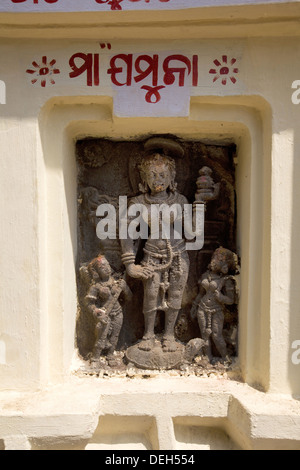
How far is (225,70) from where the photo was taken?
2621mm

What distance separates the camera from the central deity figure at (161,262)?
117 inches

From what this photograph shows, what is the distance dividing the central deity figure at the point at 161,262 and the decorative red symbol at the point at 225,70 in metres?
0.56

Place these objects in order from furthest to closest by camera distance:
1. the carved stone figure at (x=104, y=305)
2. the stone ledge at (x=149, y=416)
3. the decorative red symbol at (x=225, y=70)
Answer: the carved stone figure at (x=104, y=305) → the decorative red symbol at (x=225, y=70) → the stone ledge at (x=149, y=416)

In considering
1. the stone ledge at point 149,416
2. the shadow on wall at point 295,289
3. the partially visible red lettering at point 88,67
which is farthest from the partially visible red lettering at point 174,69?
the stone ledge at point 149,416

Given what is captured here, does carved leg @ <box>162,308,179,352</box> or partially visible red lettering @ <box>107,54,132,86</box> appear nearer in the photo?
partially visible red lettering @ <box>107,54,132,86</box>

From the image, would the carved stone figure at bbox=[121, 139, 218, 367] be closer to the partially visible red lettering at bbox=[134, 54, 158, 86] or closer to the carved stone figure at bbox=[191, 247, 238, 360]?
the carved stone figure at bbox=[191, 247, 238, 360]

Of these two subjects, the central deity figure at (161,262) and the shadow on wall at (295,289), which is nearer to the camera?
the shadow on wall at (295,289)

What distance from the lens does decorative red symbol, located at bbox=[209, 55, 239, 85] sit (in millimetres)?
2617

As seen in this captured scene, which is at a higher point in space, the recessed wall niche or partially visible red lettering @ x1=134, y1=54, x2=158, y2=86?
partially visible red lettering @ x1=134, y1=54, x2=158, y2=86

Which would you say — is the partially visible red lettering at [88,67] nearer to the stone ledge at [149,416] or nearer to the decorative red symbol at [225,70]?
the decorative red symbol at [225,70]

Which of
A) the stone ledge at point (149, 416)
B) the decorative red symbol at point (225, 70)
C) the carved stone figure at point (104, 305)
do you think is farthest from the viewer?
the carved stone figure at point (104, 305)

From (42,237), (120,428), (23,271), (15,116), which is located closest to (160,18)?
(15,116)

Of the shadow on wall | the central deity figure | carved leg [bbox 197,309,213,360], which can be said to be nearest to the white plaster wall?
the shadow on wall

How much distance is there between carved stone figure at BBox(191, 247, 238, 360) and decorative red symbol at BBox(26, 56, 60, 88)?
153cm
